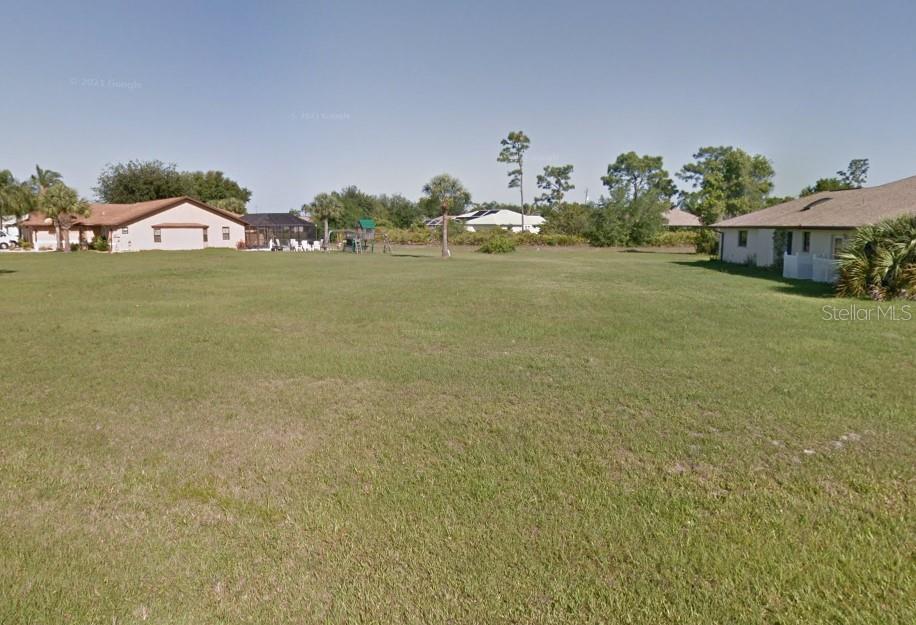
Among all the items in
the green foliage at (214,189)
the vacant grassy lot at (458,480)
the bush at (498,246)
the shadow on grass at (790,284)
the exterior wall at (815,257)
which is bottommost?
the vacant grassy lot at (458,480)

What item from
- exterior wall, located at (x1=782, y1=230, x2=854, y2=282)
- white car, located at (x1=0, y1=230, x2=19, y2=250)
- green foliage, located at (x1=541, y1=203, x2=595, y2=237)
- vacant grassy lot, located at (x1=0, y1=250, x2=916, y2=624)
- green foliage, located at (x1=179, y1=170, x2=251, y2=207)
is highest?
green foliage, located at (x1=179, y1=170, x2=251, y2=207)

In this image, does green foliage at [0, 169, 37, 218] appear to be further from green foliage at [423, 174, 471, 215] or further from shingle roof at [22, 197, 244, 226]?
green foliage at [423, 174, 471, 215]

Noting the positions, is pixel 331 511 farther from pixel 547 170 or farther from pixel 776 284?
pixel 547 170

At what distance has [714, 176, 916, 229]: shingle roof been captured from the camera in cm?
1841

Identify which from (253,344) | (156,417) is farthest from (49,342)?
(156,417)

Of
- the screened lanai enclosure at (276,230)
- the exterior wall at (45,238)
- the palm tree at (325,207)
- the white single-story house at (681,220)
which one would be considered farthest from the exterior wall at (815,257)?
the exterior wall at (45,238)

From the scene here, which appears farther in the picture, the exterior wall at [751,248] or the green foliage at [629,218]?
the green foliage at [629,218]

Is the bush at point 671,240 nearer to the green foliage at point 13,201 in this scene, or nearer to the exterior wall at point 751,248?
the exterior wall at point 751,248

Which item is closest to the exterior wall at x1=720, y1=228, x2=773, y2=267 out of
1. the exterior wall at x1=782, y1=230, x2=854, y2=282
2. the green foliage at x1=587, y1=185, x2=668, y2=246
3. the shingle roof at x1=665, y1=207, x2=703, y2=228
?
the exterior wall at x1=782, y1=230, x2=854, y2=282

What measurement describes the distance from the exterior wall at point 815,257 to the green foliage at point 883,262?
131 inches

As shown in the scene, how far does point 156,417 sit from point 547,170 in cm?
8587

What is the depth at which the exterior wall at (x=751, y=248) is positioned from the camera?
2600 centimetres

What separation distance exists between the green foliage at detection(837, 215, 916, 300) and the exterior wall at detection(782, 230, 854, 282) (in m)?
3.33

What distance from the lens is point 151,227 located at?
4531 centimetres
